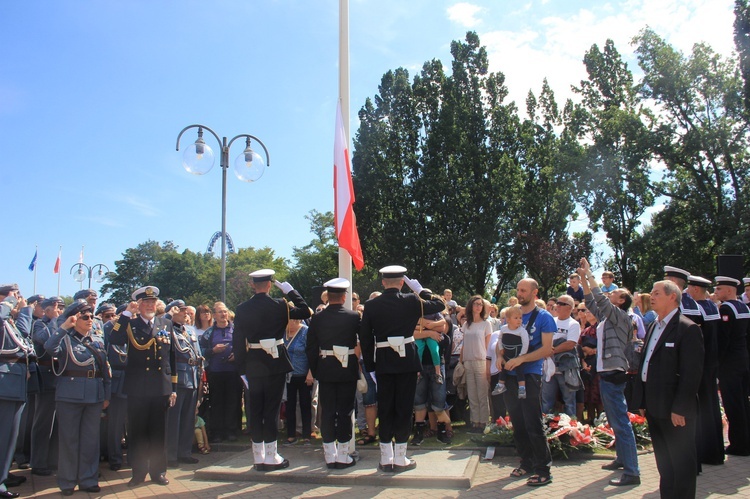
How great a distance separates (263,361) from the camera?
23.2 ft

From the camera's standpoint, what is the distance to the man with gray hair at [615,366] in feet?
20.7

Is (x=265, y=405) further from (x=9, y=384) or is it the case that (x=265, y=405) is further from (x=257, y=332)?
(x=9, y=384)

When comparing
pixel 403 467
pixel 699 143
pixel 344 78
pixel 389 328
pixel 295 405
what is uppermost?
pixel 699 143

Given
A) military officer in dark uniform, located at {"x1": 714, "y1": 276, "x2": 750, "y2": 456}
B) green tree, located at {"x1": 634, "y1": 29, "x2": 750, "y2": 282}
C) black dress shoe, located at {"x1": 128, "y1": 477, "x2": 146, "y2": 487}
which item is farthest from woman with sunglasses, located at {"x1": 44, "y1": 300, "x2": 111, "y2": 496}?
green tree, located at {"x1": 634, "y1": 29, "x2": 750, "y2": 282}

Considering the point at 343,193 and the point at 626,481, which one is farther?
the point at 343,193

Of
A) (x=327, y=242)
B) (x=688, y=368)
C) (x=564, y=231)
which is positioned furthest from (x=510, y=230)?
(x=688, y=368)

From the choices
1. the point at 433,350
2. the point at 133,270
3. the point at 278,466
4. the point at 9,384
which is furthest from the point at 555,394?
the point at 133,270

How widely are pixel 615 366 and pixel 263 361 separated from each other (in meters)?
4.04

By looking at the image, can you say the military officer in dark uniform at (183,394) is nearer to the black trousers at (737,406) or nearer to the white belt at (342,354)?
the white belt at (342,354)

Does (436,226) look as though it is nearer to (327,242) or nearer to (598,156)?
(598,156)

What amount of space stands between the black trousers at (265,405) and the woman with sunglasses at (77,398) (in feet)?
5.65

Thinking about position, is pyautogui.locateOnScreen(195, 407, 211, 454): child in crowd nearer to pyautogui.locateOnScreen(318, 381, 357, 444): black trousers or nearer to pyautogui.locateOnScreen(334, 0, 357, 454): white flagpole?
pyautogui.locateOnScreen(318, 381, 357, 444): black trousers

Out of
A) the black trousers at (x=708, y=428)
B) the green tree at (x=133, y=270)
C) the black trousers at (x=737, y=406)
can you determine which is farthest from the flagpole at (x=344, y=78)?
the green tree at (x=133, y=270)

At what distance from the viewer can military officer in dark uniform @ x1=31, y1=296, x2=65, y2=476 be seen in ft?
24.2
